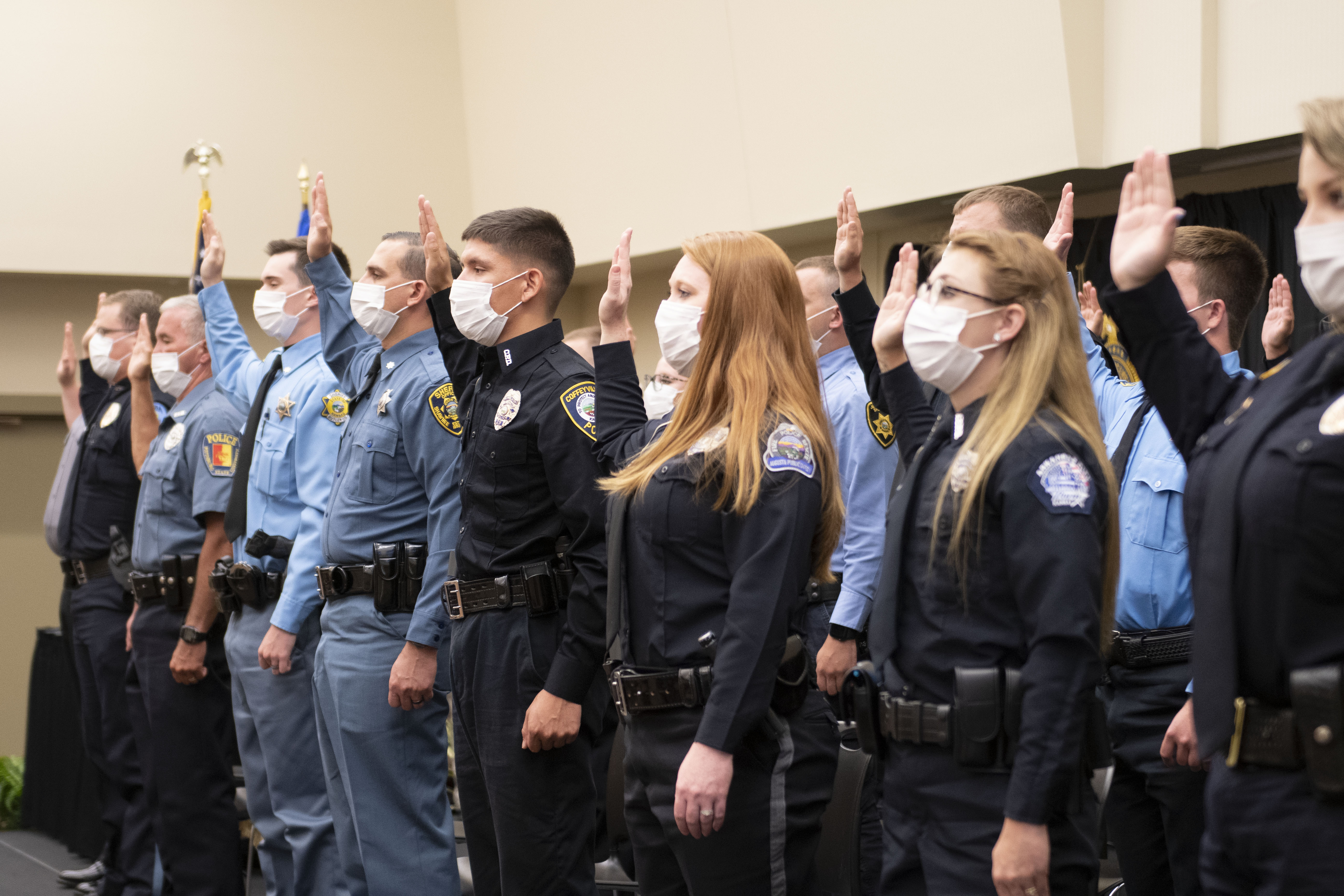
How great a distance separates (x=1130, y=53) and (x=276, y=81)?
5.01 meters

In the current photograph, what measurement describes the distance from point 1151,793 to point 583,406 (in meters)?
1.36

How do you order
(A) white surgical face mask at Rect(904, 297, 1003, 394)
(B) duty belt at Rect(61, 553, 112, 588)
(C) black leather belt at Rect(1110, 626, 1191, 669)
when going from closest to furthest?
1. (A) white surgical face mask at Rect(904, 297, 1003, 394)
2. (C) black leather belt at Rect(1110, 626, 1191, 669)
3. (B) duty belt at Rect(61, 553, 112, 588)

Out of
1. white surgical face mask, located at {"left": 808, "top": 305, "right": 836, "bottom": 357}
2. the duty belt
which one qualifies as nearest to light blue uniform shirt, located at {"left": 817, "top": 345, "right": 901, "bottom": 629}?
white surgical face mask, located at {"left": 808, "top": 305, "right": 836, "bottom": 357}

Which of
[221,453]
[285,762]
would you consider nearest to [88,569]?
[221,453]

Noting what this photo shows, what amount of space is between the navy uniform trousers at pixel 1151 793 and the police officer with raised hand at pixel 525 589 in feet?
3.43

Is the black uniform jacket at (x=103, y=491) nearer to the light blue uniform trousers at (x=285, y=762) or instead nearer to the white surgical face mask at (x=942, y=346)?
the light blue uniform trousers at (x=285, y=762)

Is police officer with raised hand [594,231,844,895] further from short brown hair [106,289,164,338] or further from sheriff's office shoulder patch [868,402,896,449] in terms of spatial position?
short brown hair [106,289,164,338]

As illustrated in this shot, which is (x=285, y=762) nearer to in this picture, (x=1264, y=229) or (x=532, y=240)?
(x=532, y=240)

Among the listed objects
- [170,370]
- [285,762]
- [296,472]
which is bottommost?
[285,762]

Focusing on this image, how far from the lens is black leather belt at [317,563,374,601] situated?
305cm

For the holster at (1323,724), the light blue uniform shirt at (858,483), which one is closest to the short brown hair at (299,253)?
the light blue uniform shirt at (858,483)

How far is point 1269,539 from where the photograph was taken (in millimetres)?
1519

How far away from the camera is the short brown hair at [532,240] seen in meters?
2.87

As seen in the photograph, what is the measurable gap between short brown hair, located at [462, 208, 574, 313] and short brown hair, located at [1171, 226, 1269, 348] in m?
1.36
